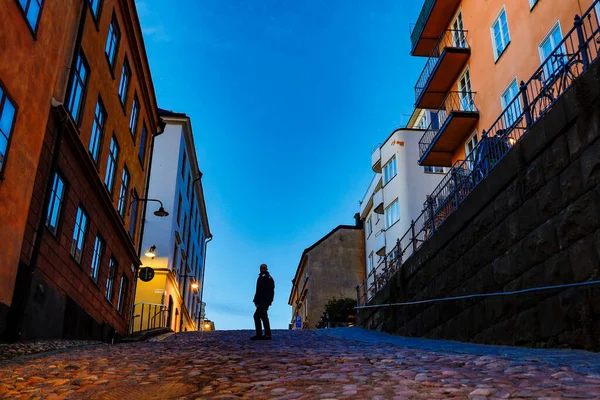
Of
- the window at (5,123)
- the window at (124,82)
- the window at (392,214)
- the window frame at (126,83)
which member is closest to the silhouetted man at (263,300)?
the window at (5,123)

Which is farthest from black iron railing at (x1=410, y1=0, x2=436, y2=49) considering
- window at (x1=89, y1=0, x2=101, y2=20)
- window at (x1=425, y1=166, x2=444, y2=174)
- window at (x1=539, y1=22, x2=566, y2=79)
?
window at (x1=89, y1=0, x2=101, y2=20)

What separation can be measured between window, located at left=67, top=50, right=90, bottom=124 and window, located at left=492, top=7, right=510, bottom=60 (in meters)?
13.0

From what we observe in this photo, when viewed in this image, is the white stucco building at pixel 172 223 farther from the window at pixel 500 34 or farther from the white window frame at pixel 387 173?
the window at pixel 500 34

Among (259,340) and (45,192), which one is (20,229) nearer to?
(45,192)

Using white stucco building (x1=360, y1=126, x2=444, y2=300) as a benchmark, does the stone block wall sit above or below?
below

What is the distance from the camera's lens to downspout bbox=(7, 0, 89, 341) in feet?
35.6

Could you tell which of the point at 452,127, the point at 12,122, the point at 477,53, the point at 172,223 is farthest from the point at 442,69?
the point at 172,223

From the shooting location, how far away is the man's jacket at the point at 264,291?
14.4 meters

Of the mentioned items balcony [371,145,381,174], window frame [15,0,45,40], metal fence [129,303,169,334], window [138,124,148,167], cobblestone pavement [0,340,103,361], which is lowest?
cobblestone pavement [0,340,103,361]

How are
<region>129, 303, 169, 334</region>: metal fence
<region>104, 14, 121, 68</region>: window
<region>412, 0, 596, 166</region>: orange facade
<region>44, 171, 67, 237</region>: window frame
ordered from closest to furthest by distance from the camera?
<region>44, 171, 67, 237</region>: window frame
<region>412, 0, 596, 166</region>: orange facade
<region>104, 14, 121, 68</region>: window
<region>129, 303, 169, 334</region>: metal fence

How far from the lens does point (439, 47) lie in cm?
2472

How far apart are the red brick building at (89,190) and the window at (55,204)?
0.08 ft

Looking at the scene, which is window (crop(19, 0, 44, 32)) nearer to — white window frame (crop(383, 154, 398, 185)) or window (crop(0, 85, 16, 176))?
window (crop(0, 85, 16, 176))

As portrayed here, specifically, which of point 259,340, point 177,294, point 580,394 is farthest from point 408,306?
point 177,294
